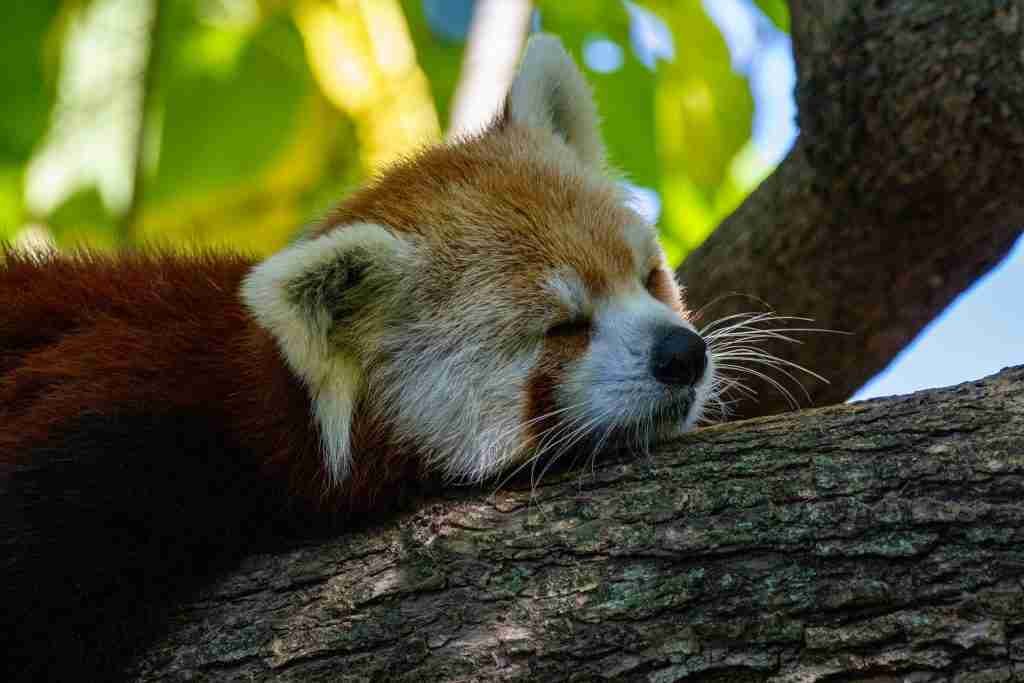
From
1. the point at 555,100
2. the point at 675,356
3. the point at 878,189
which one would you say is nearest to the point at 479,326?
the point at 675,356

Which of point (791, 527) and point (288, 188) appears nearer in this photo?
point (791, 527)

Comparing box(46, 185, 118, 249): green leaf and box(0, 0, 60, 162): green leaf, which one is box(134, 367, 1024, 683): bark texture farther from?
box(0, 0, 60, 162): green leaf

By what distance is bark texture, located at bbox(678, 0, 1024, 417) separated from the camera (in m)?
3.51

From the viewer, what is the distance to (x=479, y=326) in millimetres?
3070

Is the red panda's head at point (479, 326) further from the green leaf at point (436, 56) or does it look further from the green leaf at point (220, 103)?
the green leaf at point (436, 56)

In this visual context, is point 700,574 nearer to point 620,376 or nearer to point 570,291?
point 620,376

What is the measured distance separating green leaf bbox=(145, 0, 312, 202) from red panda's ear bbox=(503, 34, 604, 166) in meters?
1.10

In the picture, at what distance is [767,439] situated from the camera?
260 centimetres

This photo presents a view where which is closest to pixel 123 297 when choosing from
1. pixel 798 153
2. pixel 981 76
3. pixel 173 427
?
pixel 173 427

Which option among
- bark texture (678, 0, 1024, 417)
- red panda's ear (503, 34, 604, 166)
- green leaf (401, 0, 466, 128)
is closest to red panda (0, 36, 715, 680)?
red panda's ear (503, 34, 604, 166)

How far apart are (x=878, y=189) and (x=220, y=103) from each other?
251 cm

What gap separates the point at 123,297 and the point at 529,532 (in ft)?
4.85

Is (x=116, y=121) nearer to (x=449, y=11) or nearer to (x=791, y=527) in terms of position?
(x=449, y=11)

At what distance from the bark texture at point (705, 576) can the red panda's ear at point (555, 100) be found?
1.49 m
